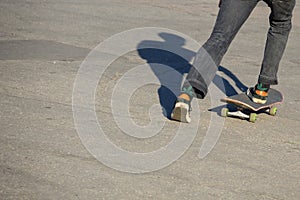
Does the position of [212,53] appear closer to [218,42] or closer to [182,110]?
[218,42]

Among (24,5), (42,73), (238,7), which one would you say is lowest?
(24,5)

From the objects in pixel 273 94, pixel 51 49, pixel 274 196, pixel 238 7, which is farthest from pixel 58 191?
pixel 51 49

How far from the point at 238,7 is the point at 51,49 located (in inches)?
127

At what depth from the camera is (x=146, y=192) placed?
4.68m

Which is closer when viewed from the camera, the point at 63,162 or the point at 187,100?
the point at 63,162

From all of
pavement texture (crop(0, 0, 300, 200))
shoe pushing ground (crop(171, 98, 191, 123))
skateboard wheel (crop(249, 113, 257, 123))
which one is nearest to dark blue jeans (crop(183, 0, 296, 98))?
shoe pushing ground (crop(171, 98, 191, 123))

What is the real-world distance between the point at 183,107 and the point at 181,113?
0.06m

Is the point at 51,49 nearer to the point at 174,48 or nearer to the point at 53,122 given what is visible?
the point at 174,48

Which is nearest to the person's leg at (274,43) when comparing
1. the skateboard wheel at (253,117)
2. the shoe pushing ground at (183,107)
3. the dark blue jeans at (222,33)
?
the dark blue jeans at (222,33)

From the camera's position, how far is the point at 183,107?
6.14m

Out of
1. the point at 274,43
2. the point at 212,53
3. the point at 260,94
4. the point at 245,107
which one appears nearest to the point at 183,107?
the point at 212,53

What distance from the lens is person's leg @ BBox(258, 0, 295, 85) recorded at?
247 inches

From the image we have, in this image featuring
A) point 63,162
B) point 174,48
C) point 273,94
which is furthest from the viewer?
point 174,48

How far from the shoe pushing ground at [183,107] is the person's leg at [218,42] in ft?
0.17
